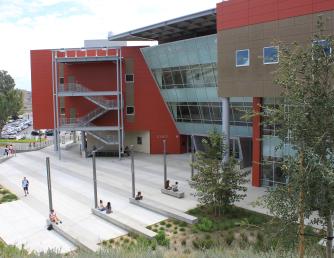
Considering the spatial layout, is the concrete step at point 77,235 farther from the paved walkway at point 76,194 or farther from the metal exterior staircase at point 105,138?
the metal exterior staircase at point 105,138

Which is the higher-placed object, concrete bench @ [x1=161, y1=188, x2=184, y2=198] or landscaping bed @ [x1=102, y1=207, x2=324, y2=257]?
concrete bench @ [x1=161, y1=188, x2=184, y2=198]

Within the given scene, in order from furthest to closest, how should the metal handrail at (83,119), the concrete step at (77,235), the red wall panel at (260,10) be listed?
the metal handrail at (83,119) → the red wall panel at (260,10) → the concrete step at (77,235)

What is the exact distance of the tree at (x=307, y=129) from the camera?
24.1 ft

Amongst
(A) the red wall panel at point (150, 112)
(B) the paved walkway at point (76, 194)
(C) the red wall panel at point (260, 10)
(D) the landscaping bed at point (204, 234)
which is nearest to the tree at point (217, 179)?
(D) the landscaping bed at point (204, 234)

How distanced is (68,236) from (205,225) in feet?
23.6

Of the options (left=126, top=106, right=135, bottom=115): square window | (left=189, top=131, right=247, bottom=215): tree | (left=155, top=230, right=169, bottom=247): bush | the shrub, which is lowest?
the shrub

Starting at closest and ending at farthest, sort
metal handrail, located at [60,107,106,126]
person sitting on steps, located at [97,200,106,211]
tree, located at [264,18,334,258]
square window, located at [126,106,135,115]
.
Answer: tree, located at [264,18,334,258]
person sitting on steps, located at [97,200,106,211]
metal handrail, located at [60,107,106,126]
square window, located at [126,106,135,115]

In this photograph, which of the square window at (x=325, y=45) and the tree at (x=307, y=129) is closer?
the tree at (x=307, y=129)

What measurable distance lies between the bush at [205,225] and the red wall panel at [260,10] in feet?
43.1

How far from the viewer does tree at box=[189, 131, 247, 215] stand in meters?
20.4

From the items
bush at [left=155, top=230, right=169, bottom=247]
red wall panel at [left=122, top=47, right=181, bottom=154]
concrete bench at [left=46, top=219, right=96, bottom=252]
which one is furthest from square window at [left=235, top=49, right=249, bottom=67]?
red wall panel at [left=122, top=47, right=181, bottom=154]

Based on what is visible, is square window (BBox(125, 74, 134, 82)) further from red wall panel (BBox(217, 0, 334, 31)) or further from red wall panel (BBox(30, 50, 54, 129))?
red wall panel (BBox(217, 0, 334, 31))

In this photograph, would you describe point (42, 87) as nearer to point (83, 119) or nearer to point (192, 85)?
point (83, 119)

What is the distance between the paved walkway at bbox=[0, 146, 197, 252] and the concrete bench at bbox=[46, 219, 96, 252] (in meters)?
0.26
